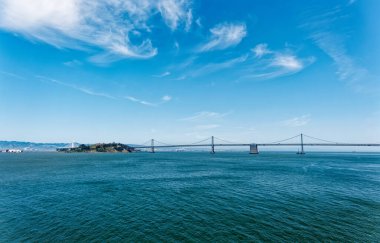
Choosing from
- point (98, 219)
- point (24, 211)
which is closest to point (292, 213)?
point (98, 219)

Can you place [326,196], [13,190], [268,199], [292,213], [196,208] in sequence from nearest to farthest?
[292,213] < [196,208] < [268,199] < [326,196] < [13,190]

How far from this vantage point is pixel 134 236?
19.6 metres

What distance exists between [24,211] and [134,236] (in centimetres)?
1759

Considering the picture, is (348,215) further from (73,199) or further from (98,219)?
(73,199)

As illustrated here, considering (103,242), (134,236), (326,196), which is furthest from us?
(326,196)

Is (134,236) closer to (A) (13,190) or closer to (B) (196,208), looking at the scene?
(B) (196,208)

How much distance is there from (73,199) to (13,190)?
15315 mm

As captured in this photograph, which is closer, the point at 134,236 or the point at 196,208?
the point at 134,236

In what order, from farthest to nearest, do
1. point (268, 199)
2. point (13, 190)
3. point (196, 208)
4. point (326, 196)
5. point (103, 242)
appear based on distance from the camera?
point (13, 190) < point (326, 196) < point (268, 199) < point (196, 208) < point (103, 242)

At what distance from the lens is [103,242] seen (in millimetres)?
18453

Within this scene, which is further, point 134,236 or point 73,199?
point 73,199

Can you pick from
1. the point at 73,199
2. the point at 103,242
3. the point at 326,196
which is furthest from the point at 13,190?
the point at 326,196

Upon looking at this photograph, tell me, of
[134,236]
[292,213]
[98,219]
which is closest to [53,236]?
[98,219]

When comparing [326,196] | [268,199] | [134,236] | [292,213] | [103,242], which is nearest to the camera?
[103,242]
